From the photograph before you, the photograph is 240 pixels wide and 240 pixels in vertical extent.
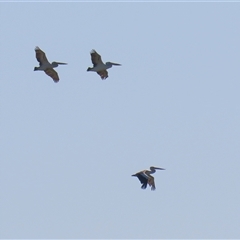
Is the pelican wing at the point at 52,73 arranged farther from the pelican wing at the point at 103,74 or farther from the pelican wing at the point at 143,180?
the pelican wing at the point at 143,180

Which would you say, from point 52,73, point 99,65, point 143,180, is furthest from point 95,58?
point 143,180

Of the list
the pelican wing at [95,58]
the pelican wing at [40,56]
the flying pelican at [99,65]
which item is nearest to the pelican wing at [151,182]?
the flying pelican at [99,65]

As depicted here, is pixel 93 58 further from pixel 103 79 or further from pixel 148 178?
pixel 148 178

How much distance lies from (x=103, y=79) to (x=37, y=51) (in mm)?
3686

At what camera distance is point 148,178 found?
95250 mm

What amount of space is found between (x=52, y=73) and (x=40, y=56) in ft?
5.99

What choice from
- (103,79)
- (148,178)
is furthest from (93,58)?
(148,178)

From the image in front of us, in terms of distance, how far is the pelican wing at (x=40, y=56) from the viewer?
9157cm

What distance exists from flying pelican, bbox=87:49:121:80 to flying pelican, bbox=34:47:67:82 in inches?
77.8

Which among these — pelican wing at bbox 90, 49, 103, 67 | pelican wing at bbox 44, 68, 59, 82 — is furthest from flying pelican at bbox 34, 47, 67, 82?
pelican wing at bbox 90, 49, 103, 67

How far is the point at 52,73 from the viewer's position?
9344 cm

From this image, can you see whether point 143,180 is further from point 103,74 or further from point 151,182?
point 103,74

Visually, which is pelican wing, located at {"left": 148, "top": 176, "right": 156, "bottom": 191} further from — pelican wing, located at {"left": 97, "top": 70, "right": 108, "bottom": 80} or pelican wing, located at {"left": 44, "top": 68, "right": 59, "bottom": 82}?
pelican wing, located at {"left": 44, "top": 68, "right": 59, "bottom": 82}

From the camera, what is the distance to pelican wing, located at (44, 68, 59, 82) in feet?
306
